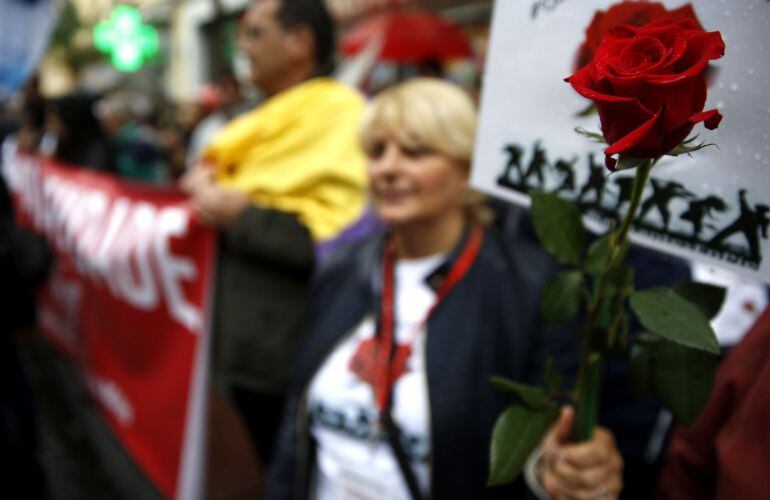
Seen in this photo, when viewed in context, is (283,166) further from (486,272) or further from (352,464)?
(352,464)

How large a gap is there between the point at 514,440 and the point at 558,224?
0.25 meters

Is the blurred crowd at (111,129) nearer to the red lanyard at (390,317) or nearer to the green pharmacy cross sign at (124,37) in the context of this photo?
the red lanyard at (390,317)

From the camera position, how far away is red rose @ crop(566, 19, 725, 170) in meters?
0.48

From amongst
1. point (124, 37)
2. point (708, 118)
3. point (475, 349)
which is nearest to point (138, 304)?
point (475, 349)

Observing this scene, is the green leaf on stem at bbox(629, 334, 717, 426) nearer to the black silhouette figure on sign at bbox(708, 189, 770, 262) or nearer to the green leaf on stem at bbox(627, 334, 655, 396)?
the green leaf on stem at bbox(627, 334, 655, 396)

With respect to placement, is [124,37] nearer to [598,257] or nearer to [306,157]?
[306,157]

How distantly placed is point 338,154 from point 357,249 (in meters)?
0.44

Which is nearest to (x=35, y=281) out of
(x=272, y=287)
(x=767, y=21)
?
(x=272, y=287)

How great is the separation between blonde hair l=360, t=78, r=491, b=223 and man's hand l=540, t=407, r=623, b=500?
764mm

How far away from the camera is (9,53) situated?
2.53 metres

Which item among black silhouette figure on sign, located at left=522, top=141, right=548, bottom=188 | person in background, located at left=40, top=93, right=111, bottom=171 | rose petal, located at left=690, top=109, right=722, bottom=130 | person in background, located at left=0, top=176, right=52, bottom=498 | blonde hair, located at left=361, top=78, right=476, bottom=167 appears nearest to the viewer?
rose petal, located at left=690, top=109, right=722, bottom=130

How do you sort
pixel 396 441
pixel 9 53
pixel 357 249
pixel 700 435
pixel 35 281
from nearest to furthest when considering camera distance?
pixel 700 435, pixel 396 441, pixel 357 249, pixel 35 281, pixel 9 53

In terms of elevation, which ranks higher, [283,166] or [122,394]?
[283,166]

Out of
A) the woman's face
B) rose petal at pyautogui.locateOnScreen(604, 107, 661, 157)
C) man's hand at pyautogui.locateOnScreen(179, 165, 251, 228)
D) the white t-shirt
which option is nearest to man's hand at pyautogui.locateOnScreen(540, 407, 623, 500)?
the white t-shirt
